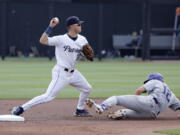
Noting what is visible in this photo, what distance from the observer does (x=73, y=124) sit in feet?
25.0

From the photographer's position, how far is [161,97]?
26.3 ft

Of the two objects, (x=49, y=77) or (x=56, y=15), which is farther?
(x=56, y=15)

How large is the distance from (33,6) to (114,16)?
401 cm

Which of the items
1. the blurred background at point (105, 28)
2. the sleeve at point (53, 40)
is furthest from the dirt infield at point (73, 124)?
the blurred background at point (105, 28)

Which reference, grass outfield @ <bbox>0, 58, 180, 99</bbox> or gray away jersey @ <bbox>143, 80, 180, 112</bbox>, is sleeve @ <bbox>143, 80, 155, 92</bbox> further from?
grass outfield @ <bbox>0, 58, 180, 99</bbox>

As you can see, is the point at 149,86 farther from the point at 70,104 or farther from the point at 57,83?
the point at 70,104

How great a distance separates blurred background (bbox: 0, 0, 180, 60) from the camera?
25359 millimetres

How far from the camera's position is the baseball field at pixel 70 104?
23.1 feet

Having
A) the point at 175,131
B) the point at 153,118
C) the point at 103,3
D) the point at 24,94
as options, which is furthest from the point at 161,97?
the point at 103,3

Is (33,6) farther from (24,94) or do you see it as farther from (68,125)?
(68,125)

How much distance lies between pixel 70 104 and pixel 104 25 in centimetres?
1667

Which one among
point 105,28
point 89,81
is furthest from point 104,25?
point 89,81

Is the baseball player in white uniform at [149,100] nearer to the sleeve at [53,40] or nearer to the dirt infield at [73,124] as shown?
the dirt infield at [73,124]

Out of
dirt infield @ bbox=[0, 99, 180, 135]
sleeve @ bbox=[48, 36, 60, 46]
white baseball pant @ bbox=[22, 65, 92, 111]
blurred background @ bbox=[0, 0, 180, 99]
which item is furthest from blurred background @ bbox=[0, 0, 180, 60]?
sleeve @ bbox=[48, 36, 60, 46]
